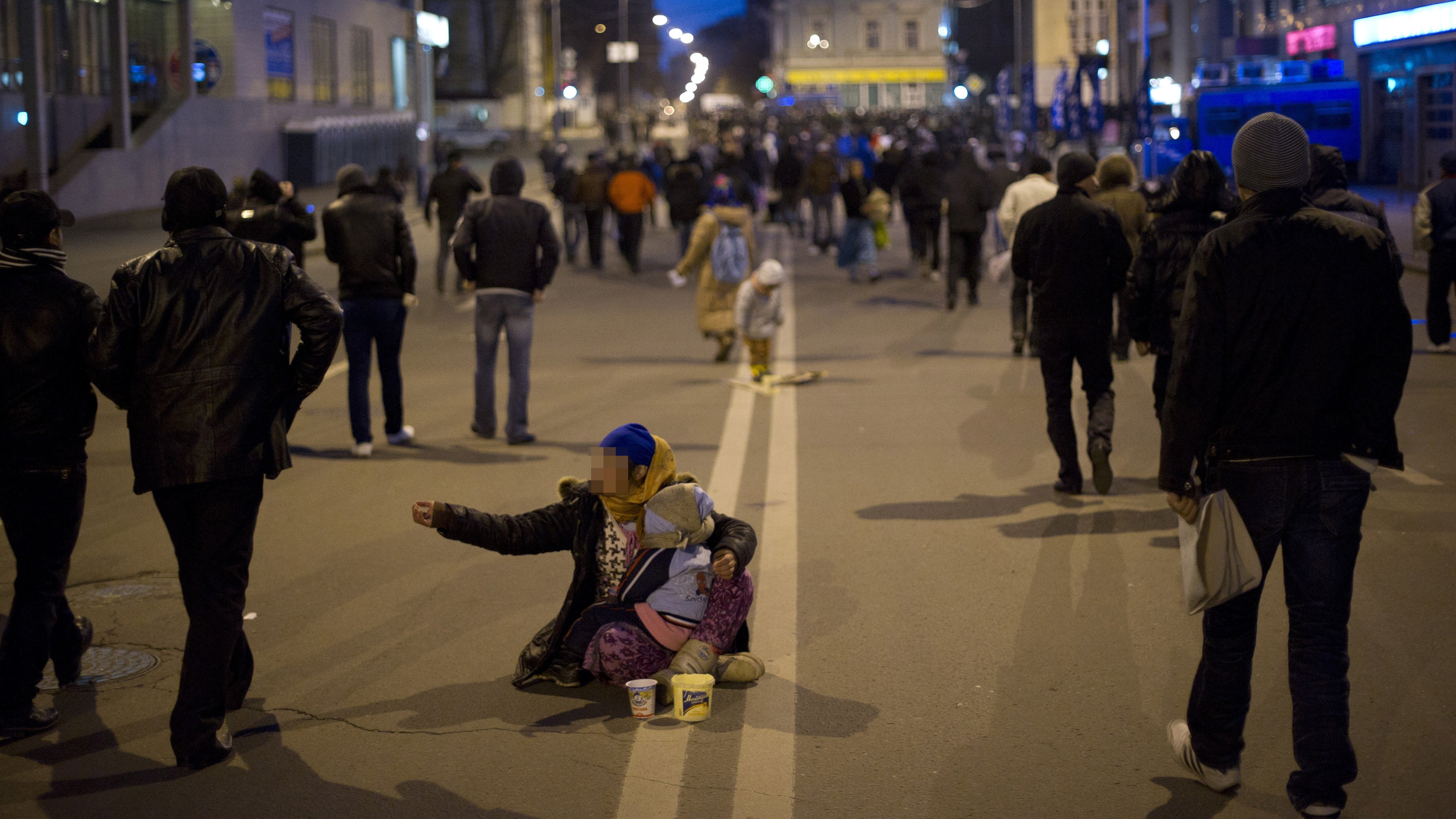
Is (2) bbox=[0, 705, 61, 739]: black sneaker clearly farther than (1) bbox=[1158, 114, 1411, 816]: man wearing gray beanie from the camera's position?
Yes

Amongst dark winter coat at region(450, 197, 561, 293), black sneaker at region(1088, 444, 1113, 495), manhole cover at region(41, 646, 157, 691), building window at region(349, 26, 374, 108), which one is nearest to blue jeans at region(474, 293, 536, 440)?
dark winter coat at region(450, 197, 561, 293)

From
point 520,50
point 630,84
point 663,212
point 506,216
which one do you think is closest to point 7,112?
point 663,212

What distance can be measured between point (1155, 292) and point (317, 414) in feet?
20.9

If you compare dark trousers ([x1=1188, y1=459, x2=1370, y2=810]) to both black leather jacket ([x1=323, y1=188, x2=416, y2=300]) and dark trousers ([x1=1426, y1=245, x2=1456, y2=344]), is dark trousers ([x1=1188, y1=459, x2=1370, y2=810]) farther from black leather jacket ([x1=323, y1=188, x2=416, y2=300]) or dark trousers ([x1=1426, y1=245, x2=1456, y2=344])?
dark trousers ([x1=1426, y1=245, x2=1456, y2=344])

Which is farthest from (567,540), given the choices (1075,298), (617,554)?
(1075,298)

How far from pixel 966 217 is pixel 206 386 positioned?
12424 mm

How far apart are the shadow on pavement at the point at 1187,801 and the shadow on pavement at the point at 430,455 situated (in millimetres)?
5569

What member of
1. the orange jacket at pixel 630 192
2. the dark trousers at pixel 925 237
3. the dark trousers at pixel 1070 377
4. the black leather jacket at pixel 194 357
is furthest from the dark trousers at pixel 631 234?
the black leather jacket at pixel 194 357

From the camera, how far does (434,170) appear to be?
50781 mm

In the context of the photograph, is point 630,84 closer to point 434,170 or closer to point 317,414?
point 434,170

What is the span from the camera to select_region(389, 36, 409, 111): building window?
49.0m

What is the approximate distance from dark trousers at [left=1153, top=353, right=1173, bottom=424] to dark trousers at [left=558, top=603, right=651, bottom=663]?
1.86m

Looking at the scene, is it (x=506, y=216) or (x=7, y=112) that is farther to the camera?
(x=7, y=112)

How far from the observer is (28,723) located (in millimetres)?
4836
